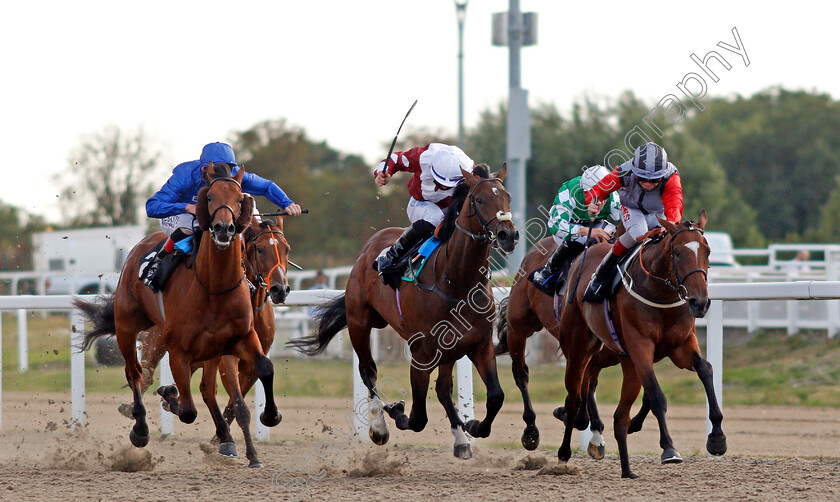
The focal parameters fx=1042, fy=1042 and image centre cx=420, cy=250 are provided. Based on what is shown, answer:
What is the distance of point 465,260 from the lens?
649cm

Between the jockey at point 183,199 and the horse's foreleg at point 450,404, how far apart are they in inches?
62.3

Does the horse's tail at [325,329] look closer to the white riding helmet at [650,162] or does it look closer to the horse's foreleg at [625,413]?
the horse's foreleg at [625,413]

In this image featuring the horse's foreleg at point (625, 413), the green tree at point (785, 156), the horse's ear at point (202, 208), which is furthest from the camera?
the green tree at point (785, 156)

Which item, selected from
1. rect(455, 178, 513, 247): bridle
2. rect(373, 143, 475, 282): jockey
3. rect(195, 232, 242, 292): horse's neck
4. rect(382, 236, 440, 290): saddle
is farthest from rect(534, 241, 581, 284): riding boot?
rect(195, 232, 242, 292): horse's neck

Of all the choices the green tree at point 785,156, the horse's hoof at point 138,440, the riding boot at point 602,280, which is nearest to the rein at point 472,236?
the riding boot at point 602,280

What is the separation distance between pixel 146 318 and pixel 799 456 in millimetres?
4917

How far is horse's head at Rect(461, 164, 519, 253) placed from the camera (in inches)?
233

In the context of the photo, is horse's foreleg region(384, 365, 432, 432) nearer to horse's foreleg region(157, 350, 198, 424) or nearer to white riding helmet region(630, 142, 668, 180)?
horse's foreleg region(157, 350, 198, 424)

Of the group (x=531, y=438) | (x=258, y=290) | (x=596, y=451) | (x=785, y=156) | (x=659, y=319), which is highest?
(x=785, y=156)

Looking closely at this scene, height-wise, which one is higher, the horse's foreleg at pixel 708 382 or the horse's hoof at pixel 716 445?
the horse's foreleg at pixel 708 382

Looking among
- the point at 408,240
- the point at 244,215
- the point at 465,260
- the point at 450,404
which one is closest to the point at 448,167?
the point at 408,240

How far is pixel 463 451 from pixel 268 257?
1934 mm

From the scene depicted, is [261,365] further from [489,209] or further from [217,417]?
[489,209]

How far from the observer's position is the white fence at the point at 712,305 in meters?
7.25
